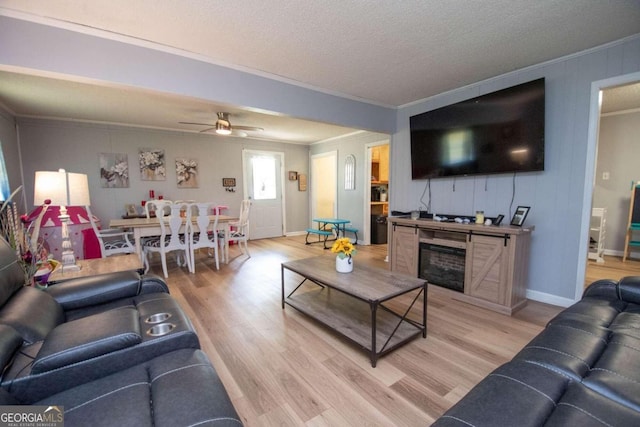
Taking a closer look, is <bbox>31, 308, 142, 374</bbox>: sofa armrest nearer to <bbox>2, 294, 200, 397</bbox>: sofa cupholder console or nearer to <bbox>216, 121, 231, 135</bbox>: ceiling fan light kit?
<bbox>2, 294, 200, 397</bbox>: sofa cupholder console

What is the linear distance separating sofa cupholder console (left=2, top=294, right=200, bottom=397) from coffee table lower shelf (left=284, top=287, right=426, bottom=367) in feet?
3.87

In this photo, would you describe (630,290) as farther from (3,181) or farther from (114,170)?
(114,170)

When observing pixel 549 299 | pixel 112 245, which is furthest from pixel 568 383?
pixel 112 245

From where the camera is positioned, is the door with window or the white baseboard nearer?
the white baseboard

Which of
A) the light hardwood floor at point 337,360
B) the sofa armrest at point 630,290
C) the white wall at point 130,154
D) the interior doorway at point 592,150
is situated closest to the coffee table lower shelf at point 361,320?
the light hardwood floor at point 337,360

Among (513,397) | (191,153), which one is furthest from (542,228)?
(191,153)

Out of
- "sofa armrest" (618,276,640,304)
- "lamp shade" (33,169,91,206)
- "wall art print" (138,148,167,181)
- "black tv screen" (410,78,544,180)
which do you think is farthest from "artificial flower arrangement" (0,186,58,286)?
"black tv screen" (410,78,544,180)

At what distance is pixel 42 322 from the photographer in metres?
1.30

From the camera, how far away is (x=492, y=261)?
268cm

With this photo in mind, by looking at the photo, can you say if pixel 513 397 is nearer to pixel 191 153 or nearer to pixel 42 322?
pixel 42 322

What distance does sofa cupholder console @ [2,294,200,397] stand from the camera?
98cm

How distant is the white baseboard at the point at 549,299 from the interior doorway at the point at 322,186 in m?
4.81

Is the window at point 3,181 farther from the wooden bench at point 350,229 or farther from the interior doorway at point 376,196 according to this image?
the interior doorway at point 376,196
